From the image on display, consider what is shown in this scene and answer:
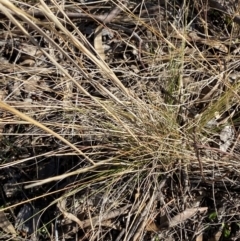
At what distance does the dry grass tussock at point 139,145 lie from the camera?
59.0 inches

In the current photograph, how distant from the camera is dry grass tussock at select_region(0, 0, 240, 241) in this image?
1.50m

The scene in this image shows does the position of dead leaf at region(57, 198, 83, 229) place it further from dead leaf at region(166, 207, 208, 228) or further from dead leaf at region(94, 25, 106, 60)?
dead leaf at region(94, 25, 106, 60)

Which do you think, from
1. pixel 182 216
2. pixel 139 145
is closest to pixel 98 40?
pixel 139 145

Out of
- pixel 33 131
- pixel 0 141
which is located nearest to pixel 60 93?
pixel 33 131

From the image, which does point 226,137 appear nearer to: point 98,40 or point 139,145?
point 139,145

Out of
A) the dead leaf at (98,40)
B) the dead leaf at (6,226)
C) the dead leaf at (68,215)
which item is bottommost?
the dead leaf at (6,226)

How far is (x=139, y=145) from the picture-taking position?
4.79ft

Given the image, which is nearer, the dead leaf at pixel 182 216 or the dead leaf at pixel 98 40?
the dead leaf at pixel 182 216

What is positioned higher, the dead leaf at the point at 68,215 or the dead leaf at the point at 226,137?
the dead leaf at the point at 226,137

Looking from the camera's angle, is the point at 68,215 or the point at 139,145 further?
the point at 68,215

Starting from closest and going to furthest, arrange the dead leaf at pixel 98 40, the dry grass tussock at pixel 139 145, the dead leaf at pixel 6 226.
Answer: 1. the dry grass tussock at pixel 139 145
2. the dead leaf at pixel 6 226
3. the dead leaf at pixel 98 40

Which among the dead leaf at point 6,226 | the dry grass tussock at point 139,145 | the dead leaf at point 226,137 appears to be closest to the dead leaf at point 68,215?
the dry grass tussock at point 139,145

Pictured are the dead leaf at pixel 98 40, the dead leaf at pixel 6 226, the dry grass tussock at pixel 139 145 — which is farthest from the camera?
the dead leaf at pixel 98 40

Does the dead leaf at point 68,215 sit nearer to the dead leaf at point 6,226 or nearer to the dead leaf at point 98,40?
the dead leaf at point 6,226
